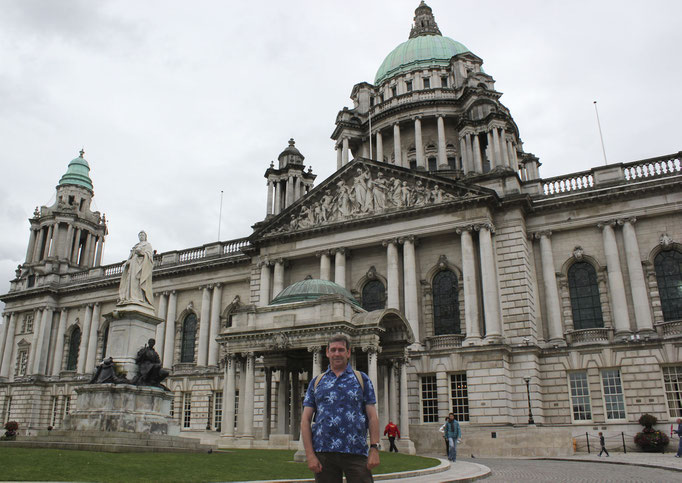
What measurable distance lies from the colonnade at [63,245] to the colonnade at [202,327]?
1760 centimetres

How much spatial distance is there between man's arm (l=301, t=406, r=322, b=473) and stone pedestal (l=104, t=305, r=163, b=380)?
15.4 meters

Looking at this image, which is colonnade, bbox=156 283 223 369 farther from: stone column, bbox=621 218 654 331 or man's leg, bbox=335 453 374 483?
man's leg, bbox=335 453 374 483

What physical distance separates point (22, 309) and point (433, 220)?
47391 millimetres

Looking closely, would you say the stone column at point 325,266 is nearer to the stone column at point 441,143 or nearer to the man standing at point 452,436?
the stone column at point 441,143

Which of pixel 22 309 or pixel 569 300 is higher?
pixel 22 309

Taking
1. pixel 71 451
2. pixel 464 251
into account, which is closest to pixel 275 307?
pixel 71 451

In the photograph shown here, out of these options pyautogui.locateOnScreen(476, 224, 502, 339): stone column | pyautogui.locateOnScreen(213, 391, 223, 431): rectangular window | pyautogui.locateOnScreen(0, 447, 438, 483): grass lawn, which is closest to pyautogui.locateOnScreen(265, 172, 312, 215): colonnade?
pyautogui.locateOnScreen(213, 391, 223, 431): rectangular window

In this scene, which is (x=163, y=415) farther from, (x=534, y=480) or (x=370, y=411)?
(x=370, y=411)

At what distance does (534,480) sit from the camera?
50.8 ft

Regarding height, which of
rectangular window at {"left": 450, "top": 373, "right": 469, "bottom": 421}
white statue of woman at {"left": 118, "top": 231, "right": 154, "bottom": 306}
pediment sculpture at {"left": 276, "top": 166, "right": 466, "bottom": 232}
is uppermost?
pediment sculpture at {"left": 276, "top": 166, "right": 466, "bottom": 232}

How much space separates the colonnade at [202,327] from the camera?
48625 millimetres

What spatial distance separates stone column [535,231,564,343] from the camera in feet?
113

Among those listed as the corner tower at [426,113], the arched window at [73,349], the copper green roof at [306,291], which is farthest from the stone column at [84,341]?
the copper green roof at [306,291]

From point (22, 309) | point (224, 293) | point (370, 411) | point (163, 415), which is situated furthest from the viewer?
point (22, 309)
